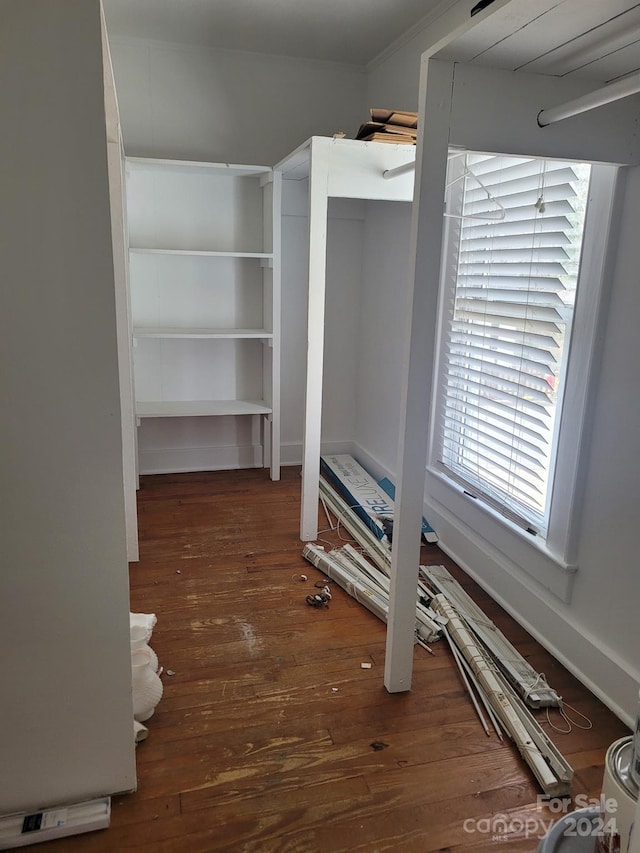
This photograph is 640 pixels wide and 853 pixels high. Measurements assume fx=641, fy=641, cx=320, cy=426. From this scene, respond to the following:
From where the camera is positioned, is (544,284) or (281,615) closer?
(544,284)

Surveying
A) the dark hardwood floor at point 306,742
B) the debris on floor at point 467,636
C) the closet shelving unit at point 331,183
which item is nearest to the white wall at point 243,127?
the closet shelving unit at point 331,183

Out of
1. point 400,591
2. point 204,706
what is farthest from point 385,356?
point 204,706

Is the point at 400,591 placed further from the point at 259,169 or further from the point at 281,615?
the point at 259,169

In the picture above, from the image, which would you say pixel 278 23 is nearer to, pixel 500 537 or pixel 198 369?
pixel 198 369

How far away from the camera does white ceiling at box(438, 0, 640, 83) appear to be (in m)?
1.43

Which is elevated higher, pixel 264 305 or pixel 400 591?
pixel 264 305

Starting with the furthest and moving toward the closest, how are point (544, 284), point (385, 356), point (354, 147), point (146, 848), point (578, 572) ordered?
point (385, 356) < point (354, 147) < point (544, 284) < point (578, 572) < point (146, 848)

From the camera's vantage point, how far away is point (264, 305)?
14.0ft

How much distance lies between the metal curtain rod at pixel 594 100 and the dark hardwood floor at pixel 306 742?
1830 millimetres

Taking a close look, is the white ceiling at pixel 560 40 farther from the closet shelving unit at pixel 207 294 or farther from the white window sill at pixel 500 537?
the closet shelving unit at pixel 207 294

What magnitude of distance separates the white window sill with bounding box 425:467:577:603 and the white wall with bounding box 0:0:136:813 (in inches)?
62.0

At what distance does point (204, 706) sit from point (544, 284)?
1959 millimetres

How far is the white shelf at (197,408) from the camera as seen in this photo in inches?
157

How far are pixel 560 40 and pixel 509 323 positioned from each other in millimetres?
1221
